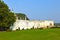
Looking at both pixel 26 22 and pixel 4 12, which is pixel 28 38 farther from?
pixel 26 22

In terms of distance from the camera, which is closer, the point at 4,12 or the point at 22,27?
the point at 4,12

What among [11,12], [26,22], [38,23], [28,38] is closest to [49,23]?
[38,23]

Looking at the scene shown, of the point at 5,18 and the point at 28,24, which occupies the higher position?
the point at 5,18

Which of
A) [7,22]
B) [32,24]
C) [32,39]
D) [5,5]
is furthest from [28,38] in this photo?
[32,24]

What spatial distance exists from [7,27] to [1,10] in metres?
4.50

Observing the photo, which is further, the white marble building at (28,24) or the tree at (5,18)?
the white marble building at (28,24)

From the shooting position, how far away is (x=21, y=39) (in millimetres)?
26344

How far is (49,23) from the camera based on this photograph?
60.1 m

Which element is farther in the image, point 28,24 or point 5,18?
point 28,24

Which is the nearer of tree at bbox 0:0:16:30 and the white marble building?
tree at bbox 0:0:16:30

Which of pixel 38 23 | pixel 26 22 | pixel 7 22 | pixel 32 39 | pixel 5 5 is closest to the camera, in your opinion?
pixel 32 39

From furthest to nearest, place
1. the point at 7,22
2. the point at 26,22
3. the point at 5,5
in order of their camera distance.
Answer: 1. the point at 26,22
2. the point at 5,5
3. the point at 7,22

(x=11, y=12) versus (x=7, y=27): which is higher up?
(x=11, y=12)

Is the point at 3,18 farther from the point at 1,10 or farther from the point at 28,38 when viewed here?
the point at 28,38
